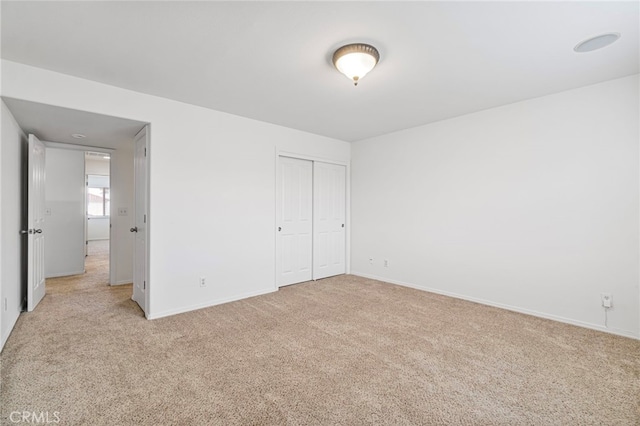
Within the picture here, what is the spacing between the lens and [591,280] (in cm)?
294

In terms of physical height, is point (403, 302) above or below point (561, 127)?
below

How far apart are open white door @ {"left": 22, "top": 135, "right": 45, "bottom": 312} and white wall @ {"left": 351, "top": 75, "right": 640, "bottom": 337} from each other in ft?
15.2

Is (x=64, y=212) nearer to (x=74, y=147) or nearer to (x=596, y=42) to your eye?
(x=74, y=147)

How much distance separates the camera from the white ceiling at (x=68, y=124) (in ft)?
9.04

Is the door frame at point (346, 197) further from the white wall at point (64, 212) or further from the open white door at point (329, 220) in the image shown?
the white wall at point (64, 212)

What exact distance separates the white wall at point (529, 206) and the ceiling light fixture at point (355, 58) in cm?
216

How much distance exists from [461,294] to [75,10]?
4.66 metres

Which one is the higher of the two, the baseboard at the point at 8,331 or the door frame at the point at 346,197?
the door frame at the point at 346,197

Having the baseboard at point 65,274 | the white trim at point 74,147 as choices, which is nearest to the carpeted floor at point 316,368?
the baseboard at point 65,274

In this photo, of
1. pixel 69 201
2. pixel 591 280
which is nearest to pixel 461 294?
pixel 591 280

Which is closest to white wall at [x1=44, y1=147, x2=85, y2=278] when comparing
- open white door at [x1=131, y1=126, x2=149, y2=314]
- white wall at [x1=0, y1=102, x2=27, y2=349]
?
white wall at [x1=0, y1=102, x2=27, y2=349]

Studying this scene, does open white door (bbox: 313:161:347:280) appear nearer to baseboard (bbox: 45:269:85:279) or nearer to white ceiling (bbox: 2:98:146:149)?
white ceiling (bbox: 2:98:146:149)

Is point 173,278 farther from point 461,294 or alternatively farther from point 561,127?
point 561,127

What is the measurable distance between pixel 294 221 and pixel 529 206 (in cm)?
309
